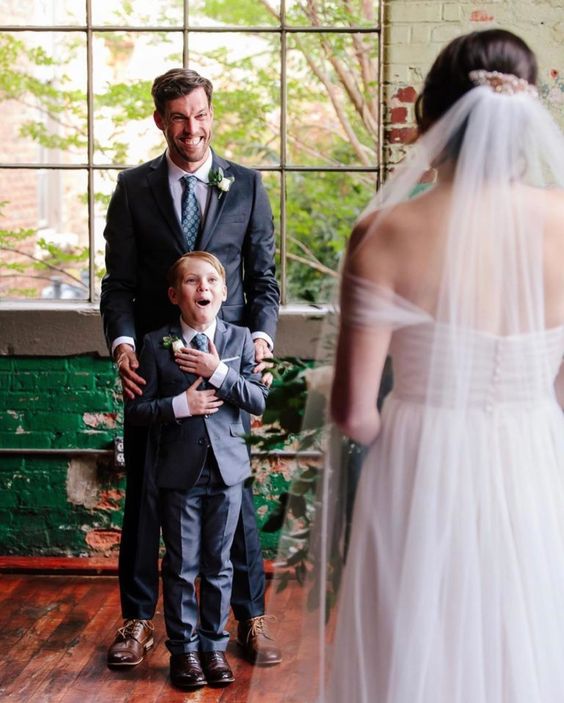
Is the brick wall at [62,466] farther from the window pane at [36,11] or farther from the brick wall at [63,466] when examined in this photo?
the window pane at [36,11]

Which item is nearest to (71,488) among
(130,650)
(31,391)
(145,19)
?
(31,391)

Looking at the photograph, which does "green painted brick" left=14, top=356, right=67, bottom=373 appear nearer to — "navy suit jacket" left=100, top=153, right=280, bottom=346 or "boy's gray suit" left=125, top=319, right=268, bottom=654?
"navy suit jacket" left=100, top=153, right=280, bottom=346

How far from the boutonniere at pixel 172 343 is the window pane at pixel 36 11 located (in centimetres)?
179

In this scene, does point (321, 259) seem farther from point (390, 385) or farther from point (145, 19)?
point (390, 385)

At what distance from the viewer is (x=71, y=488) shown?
4.45 metres

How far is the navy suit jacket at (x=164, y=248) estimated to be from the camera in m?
3.48

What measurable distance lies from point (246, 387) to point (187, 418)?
19 cm

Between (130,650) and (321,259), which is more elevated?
(321,259)

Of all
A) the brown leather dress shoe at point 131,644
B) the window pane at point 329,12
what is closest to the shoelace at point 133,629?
the brown leather dress shoe at point 131,644

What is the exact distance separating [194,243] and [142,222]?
17 cm

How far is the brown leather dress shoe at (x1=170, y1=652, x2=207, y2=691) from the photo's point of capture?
3.37m

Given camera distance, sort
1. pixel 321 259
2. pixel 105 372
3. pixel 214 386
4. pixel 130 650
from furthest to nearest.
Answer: pixel 321 259 < pixel 105 372 < pixel 130 650 < pixel 214 386

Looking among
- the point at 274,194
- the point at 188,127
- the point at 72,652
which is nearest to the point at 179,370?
the point at 188,127

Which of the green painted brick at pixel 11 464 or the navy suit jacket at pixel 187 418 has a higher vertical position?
the navy suit jacket at pixel 187 418
